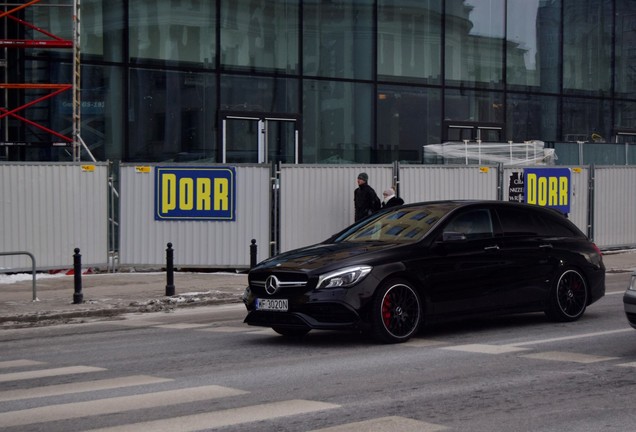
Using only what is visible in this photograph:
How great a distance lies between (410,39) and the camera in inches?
1221

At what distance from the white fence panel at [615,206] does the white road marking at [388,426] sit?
20.2 metres

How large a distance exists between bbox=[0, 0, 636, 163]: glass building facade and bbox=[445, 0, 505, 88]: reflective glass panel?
44 millimetres

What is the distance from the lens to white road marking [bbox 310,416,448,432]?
296 inches

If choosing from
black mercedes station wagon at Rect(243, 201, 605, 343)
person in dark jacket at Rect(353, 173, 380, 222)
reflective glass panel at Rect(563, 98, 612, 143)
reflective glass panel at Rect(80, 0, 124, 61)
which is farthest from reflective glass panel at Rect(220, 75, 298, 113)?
black mercedes station wagon at Rect(243, 201, 605, 343)

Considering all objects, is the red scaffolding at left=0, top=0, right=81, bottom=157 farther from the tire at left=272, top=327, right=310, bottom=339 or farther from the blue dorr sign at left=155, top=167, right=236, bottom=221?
the tire at left=272, top=327, right=310, bottom=339

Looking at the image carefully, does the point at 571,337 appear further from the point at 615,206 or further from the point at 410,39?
the point at 410,39

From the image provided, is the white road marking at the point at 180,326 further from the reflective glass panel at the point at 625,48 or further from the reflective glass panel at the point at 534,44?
the reflective glass panel at the point at 625,48

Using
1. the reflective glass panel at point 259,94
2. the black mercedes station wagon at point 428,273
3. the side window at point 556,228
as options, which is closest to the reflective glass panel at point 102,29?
the reflective glass panel at point 259,94

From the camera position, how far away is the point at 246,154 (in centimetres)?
2792

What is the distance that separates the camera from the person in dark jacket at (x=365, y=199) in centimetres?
2153

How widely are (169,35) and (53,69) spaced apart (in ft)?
10.9

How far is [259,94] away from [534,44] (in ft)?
33.7

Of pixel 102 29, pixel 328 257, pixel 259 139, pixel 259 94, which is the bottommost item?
pixel 328 257

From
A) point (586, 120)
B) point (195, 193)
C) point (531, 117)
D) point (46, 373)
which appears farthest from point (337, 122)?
point (46, 373)
